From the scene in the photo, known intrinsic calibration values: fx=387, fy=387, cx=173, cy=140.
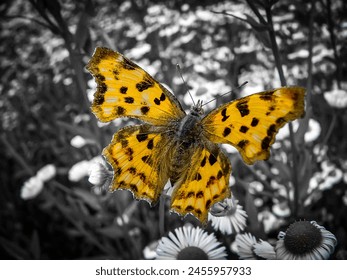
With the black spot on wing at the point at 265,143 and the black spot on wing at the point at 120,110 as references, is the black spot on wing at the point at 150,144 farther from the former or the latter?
the black spot on wing at the point at 265,143

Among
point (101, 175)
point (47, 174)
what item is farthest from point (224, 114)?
point (47, 174)

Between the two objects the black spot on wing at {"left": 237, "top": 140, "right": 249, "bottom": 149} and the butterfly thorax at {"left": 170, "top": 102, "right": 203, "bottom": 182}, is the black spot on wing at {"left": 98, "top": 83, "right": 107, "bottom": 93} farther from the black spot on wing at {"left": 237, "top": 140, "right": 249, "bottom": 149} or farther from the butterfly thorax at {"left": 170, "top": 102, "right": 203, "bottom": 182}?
the black spot on wing at {"left": 237, "top": 140, "right": 249, "bottom": 149}

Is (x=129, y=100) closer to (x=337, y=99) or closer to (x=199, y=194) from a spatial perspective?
(x=199, y=194)

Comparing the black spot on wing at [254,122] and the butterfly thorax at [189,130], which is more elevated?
the butterfly thorax at [189,130]

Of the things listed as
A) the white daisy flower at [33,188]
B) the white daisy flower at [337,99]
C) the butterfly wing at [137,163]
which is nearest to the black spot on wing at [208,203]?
the butterfly wing at [137,163]

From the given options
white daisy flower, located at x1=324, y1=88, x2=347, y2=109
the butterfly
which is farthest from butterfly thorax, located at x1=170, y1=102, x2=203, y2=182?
white daisy flower, located at x1=324, y1=88, x2=347, y2=109

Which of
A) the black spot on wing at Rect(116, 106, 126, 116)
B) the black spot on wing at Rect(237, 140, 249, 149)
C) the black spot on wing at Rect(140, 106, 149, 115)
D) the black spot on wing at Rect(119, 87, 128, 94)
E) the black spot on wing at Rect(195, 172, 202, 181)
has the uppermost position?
the black spot on wing at Rect(119, 87, 128, 94)

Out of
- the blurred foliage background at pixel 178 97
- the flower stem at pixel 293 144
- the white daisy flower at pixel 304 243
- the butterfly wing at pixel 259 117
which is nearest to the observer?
the butterfly wing at pixel 259 117
